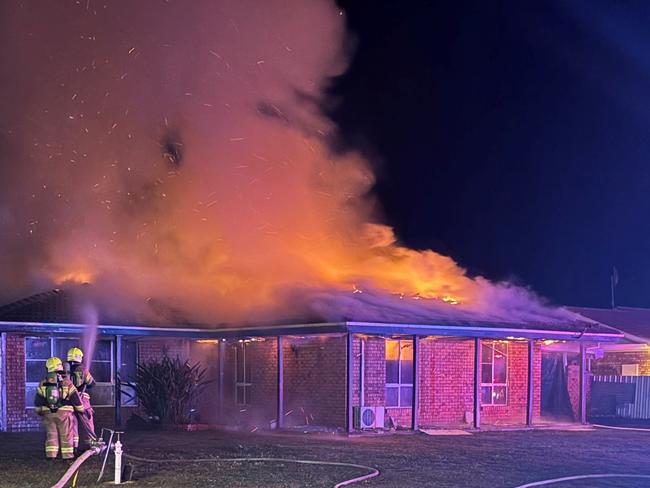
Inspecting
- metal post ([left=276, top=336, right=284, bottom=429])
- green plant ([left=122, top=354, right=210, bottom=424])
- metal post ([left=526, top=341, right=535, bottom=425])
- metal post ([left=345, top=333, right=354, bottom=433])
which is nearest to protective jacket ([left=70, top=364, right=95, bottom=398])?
metal post ([left=345, top=333, right=354, bottom=433])

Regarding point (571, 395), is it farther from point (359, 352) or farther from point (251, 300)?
point (251, 300)

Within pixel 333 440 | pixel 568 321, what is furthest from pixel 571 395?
pixel 333 440

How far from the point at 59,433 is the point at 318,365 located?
8.34 metres

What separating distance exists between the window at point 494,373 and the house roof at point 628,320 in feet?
16.2

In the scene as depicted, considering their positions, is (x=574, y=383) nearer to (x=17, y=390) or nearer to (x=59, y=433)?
(x=17, y=390)

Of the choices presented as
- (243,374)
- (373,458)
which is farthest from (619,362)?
(373,458)

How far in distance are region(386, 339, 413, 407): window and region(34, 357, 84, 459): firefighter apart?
9.49 metres

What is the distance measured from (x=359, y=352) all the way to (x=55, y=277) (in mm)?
→ 12383

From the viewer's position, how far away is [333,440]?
53.5ft

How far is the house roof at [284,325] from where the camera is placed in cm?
1745

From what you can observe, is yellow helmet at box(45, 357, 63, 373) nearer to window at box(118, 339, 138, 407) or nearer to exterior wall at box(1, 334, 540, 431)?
exterior wall at box(1, 334, 540, 431)

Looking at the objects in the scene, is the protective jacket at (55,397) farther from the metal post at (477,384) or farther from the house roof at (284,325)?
the metal post at (477,384)

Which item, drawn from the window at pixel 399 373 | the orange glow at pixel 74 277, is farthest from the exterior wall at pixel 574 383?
the orange glow at pixel 74 277

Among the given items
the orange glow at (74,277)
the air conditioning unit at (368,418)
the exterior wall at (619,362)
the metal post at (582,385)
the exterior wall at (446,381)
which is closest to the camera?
the air conditioning unit at (368,418)
